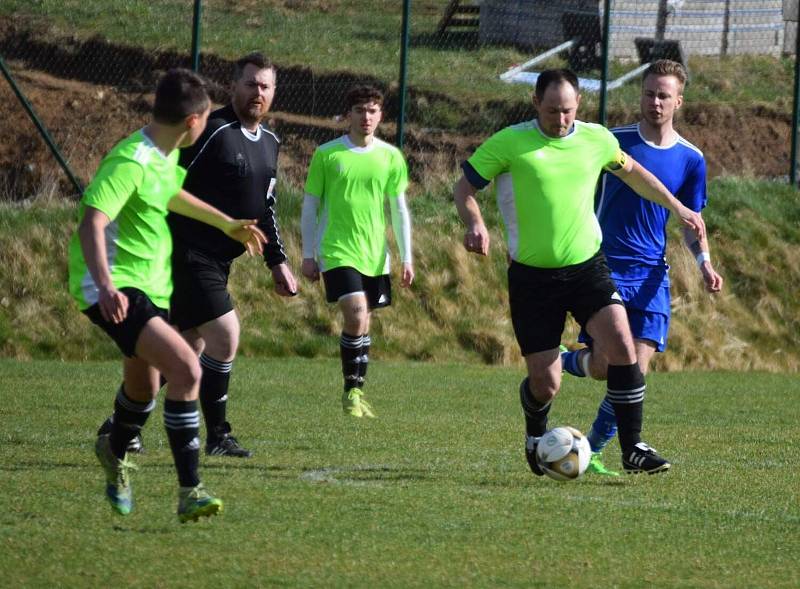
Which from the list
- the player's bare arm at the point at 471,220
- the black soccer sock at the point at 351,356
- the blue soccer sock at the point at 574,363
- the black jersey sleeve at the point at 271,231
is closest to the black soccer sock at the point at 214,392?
the black jersey sleeve at the point at 271,231

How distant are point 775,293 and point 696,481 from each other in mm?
8952

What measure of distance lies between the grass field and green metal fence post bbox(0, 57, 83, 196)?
510cm

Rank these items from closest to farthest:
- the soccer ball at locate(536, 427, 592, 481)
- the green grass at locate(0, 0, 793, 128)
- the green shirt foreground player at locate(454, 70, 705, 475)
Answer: the soccer ball at locate(536, 427, 592, 481)
the green shirt foreground player at locate(454, 70, 705, 475)
the green grass at locate(0, 0, 793, 128)

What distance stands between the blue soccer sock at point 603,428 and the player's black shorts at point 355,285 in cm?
284

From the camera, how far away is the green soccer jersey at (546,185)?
734 cm

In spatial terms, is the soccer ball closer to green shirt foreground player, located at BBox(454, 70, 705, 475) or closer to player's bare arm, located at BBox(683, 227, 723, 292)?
green shirt foreground player, located at BBox(454, 70, 705, 475)

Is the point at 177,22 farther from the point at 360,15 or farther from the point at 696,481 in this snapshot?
the point at 696,481

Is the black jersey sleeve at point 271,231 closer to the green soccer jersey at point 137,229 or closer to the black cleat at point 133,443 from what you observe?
the black cleat at point 133,443

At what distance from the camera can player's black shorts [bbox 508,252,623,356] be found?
288 inches

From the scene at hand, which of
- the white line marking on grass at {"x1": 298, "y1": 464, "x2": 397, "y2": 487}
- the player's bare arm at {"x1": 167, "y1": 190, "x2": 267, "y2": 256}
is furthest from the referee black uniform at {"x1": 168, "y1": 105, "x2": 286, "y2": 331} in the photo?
the player's bare arm at {"x1": 167, "y1": 190, "x2": 267, "y2": 256}

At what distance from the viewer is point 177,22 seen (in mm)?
19625

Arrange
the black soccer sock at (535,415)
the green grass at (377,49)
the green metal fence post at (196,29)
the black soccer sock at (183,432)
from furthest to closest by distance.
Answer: the green grass at (377,49), the green metal fence post at (196,29), the black soccer sock at (535,415), the black soccer sock at (183,432)

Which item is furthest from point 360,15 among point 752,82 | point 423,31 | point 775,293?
point 775,293

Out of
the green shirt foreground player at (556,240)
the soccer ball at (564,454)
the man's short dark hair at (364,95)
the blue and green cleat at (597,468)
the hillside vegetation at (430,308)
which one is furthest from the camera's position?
the hillside vegetation at (430,308)
